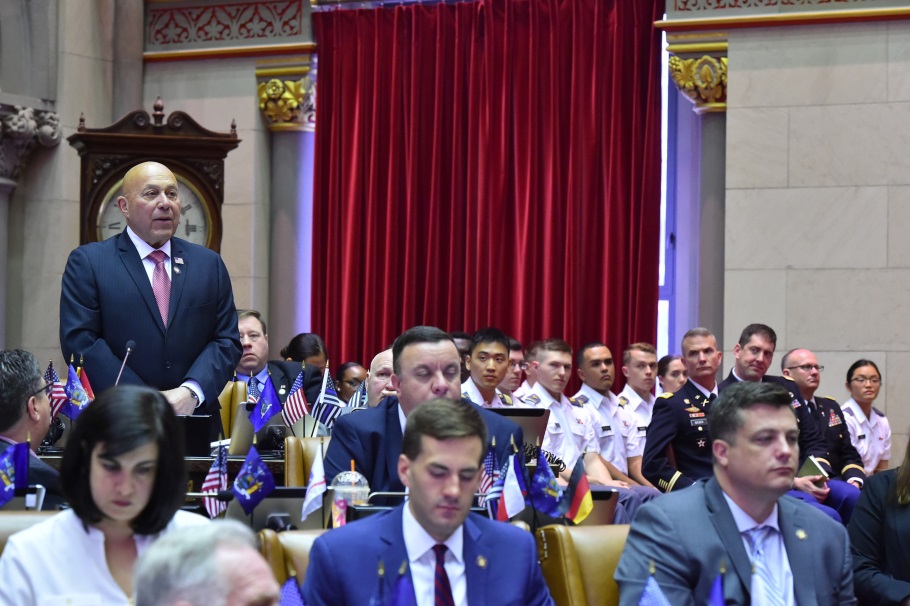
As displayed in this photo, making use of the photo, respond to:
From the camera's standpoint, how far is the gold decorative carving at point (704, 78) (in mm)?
8836

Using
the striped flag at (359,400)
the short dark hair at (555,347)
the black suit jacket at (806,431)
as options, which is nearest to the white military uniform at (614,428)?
the short dark hair at (555,347)

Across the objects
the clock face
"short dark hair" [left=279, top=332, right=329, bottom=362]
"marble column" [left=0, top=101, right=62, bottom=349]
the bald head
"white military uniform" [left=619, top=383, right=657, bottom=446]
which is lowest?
"white military uniform" [left=619, top=383, right=657, bottom=446]

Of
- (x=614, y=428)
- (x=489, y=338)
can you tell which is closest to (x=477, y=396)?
(x=489, y=338)

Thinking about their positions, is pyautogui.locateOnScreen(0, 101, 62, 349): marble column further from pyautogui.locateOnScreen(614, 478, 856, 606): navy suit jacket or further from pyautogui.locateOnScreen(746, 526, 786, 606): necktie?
pyautogui.locateOnScreen(746, 526, 786, 606): necktie

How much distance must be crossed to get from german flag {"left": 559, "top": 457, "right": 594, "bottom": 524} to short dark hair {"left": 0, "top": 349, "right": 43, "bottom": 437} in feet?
5.13

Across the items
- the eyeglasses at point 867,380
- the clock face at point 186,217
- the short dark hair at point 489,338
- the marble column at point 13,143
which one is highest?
the marble column at point 13,143

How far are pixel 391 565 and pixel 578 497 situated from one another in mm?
Result: 888

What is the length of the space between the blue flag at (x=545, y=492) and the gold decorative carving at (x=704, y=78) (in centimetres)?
558

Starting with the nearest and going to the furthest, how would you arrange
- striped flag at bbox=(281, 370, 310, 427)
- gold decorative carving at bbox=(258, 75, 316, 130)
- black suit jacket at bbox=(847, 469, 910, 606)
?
black suit jacket at bbox=(847, 469, 910, 606)
striped flag at bbox=(281, 370, 310, 427)
gold decorative carving at bbox=(258, 75, 316, 130)

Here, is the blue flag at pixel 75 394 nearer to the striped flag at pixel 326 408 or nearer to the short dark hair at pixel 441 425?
the striped flag at pixel 326 408

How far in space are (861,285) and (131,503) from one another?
6671 millimetres

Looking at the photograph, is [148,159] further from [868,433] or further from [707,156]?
[868,433]

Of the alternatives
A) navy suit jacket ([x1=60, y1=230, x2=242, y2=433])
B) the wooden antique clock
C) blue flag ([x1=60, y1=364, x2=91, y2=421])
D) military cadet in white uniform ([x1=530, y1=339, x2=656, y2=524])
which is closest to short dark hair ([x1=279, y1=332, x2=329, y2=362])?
the wooden antique clock

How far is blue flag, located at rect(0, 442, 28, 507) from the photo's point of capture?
11.2ft
